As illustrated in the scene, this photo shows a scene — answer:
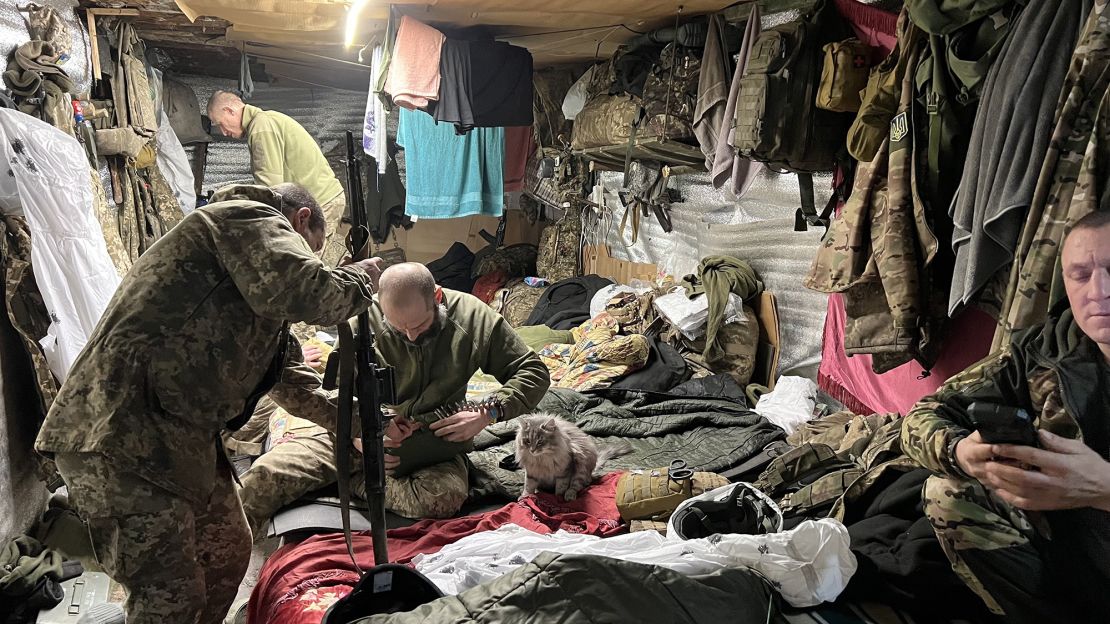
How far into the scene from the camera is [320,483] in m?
2.75

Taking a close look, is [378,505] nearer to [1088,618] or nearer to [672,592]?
[672,592]

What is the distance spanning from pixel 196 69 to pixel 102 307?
459 cm

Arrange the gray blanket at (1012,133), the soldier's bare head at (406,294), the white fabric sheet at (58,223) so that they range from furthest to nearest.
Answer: the white fabric sheet at (58,223)
the soldier's bare head at (406,294)
the gray blanket at (1012,133)

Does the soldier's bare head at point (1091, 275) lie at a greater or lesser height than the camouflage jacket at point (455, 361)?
greater

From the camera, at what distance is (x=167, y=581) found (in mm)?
1970

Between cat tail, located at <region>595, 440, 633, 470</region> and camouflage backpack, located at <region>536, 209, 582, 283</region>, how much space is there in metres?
3.81

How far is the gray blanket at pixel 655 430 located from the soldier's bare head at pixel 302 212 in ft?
4.15

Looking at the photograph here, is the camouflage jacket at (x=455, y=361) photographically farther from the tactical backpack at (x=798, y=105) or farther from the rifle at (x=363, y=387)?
the tactical backpack at (x=798, y=105)

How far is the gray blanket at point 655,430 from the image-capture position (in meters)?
3.14

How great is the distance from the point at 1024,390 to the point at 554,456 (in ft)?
5.30

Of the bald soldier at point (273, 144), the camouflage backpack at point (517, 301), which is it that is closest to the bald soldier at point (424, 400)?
the bald soldier at point (273, 144)

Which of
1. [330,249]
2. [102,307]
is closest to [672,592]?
[102,307]

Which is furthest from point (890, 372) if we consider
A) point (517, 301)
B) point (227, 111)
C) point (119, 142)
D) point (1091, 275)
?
point (227, 111)

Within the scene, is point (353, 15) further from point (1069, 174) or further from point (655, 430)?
point (1069, 174)
